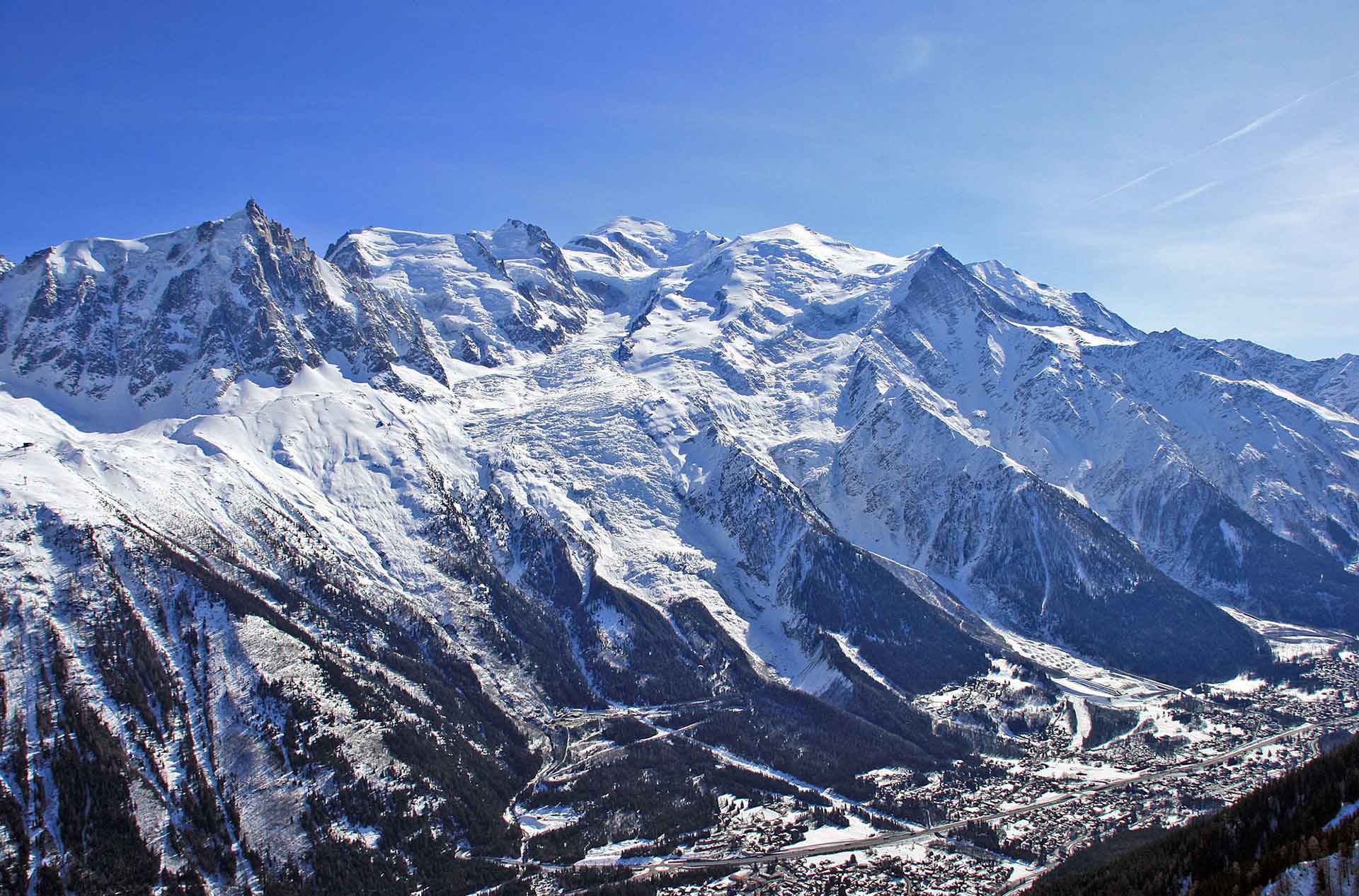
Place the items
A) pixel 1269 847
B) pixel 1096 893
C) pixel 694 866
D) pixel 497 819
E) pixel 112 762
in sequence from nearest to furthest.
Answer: pixel 1269 847 → pixel 1096 893 → pixel 112 762 → pixel 694 866 → pixel 497 819

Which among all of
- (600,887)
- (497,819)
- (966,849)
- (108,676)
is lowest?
(966,849)

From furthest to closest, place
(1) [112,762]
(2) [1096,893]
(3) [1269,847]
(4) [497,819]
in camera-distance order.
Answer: (4) [497,819] → (1) [112,762] → (2) [1096,893] → (3) [1269,847]

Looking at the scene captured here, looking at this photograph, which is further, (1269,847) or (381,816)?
(381,816)

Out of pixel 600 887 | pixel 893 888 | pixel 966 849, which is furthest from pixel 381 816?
pixel 966 849

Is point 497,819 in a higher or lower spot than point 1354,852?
higher

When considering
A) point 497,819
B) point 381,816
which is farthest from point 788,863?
point 381,816

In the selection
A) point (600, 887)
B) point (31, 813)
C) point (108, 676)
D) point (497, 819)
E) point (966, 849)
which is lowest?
point (966, 849)

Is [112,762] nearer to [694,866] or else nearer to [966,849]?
[694,866]

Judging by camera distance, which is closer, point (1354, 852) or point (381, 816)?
point (1354, 852)

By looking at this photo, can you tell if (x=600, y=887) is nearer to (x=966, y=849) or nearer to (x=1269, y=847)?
(x=966, y=849)

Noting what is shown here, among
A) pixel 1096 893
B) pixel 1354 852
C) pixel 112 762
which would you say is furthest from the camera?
pixel 112 762
